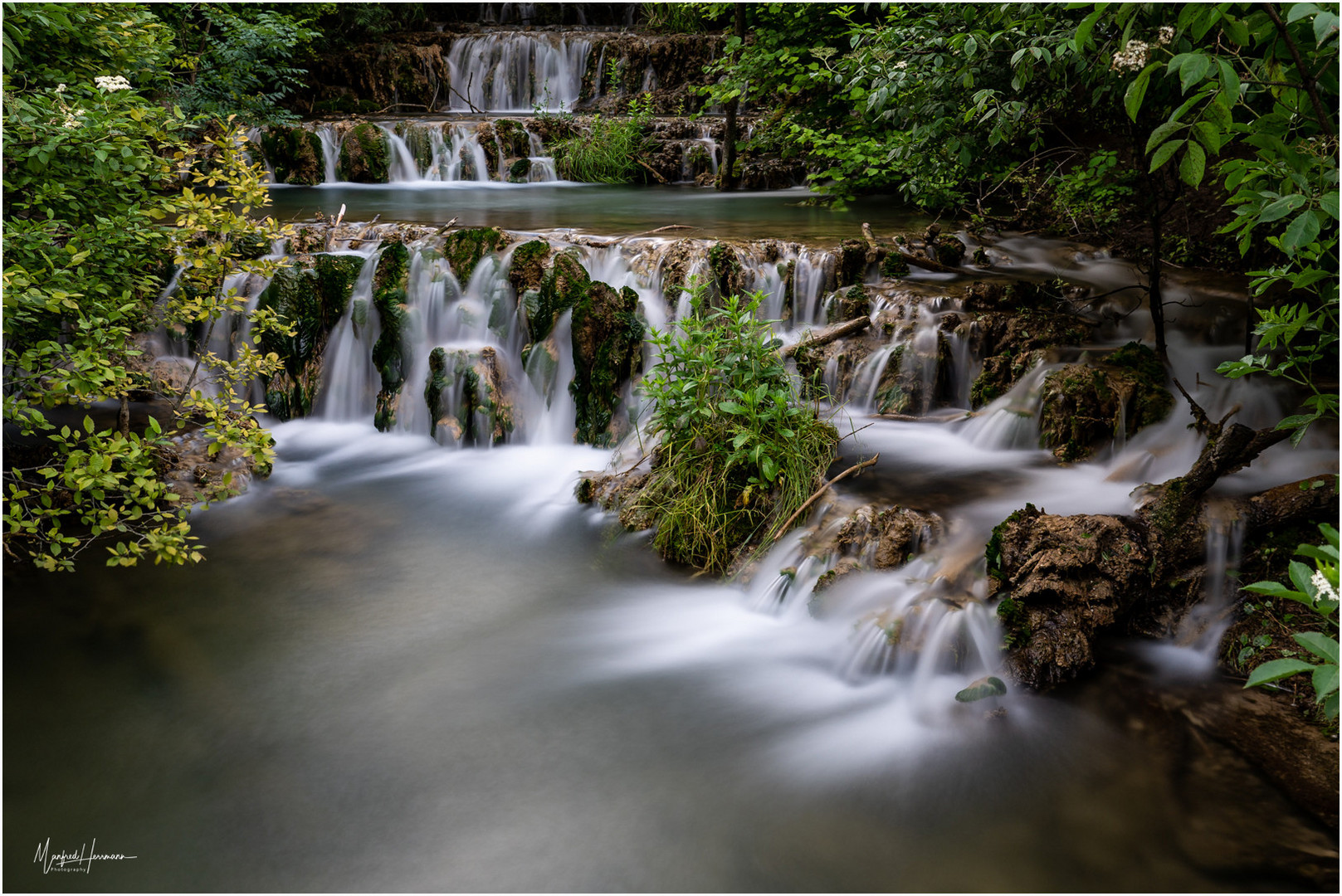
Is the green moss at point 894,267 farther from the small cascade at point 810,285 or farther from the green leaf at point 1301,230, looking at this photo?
the green leaf at point 1301,230

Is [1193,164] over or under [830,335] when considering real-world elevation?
over

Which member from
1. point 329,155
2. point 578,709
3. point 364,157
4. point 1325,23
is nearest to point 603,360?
point 578,709

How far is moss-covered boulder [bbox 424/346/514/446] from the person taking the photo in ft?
22.4

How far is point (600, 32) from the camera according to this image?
59.2ft

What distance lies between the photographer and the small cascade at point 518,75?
54.5ft

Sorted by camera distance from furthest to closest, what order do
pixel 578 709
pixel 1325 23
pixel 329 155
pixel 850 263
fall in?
pixel 329 155, pixel 850 263, pixel 578 709, pixel 1325 23

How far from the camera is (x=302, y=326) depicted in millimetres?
7254

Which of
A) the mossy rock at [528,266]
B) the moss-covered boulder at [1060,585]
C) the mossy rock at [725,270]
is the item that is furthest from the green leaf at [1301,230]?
the mossy rock at [528,266]

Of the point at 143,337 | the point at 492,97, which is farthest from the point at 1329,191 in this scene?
the point at 492,97

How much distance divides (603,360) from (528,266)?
130 cm

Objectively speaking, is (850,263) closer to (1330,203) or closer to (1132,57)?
(1132,57)

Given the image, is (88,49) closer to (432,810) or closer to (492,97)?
(432,810)

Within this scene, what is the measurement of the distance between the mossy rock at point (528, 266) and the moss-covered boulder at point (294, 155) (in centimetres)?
739
